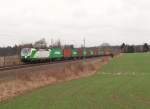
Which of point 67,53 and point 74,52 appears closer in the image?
point 67,53

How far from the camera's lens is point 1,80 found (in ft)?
72.9

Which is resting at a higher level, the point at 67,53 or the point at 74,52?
the point at 74,52

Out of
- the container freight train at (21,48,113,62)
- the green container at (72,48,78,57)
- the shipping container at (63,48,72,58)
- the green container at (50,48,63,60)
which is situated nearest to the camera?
the container freight train at (21,48,113,62)

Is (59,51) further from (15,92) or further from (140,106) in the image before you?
(140,106)

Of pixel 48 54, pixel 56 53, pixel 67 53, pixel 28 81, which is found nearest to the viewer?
pixel 28 81

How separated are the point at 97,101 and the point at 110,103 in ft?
3.04

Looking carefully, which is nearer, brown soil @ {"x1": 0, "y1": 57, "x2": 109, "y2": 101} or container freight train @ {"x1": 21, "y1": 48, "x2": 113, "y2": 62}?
brown soil @ {"x1": 0, "y1": 57, "x2": 109, "y2": 101}

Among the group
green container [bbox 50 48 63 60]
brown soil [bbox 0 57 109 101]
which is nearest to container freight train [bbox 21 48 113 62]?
green container [bbox 50 48 63 60]

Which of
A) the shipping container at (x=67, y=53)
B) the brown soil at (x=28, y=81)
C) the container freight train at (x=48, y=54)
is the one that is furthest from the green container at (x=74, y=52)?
the brown soil at (x=28, y=81)

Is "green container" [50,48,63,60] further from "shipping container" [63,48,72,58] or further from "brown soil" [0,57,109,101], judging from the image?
"brown soil" [0,57,109,101]

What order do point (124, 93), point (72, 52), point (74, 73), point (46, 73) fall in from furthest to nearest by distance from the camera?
point (72, 52), point (74, 73), point (46, 73), point (124, 93)

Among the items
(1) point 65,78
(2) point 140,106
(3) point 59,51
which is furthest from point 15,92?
(3) point 59,51

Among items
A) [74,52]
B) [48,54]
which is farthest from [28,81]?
[74,52]

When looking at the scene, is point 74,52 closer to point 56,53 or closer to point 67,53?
point 67,53
